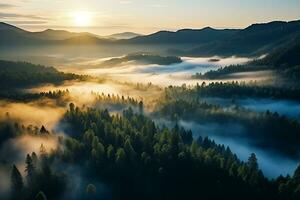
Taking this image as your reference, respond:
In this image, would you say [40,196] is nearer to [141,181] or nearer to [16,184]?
[16,184]

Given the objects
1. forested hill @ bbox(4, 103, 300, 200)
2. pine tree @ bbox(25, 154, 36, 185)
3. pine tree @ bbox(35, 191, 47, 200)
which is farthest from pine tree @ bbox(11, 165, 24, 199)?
pine tree @ bbox(35, 191, 47, 200)

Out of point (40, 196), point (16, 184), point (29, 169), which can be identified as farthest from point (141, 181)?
point (16, 184)

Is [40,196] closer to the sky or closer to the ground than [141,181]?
closer to the sky

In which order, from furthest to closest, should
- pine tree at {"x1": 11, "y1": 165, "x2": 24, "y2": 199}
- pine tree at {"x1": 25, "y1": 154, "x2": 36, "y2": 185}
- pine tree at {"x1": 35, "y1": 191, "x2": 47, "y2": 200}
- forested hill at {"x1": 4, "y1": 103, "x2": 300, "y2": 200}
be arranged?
pine tree at {"x1": 25, "y1": 154, "x2": 36, "y2": 185}, forested hill at {"x1": 4, "y1": 103, "x2": 300, "y2": 200}, pine tree at {"x1": 11, "y1": 165, "x2": 24, "y2": 199}, pine tree at {"x1": 35, "y1": 191, "x2": 47, "y2": 200}

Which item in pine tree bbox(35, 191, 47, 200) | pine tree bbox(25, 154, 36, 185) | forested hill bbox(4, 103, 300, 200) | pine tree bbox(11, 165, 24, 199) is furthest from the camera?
pine tree bbox(25, 154, 36, 185)

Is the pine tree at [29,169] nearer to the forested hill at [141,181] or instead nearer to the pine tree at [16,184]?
the forested hill at [141,181]

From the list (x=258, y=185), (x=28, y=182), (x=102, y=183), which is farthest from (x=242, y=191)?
(x=28, y=182)

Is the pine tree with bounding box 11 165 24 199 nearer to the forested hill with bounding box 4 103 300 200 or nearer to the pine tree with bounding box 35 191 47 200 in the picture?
the forested hill with bounding box 4 103 300 200

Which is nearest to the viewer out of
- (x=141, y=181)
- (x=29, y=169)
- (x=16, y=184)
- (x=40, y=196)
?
(x=40, y=196)

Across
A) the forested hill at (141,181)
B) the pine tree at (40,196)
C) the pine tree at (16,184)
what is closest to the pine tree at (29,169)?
the forested hill at (141,181)

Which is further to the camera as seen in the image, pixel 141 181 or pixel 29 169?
pixel 141 181

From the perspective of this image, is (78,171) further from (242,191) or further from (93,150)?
(242,191)
